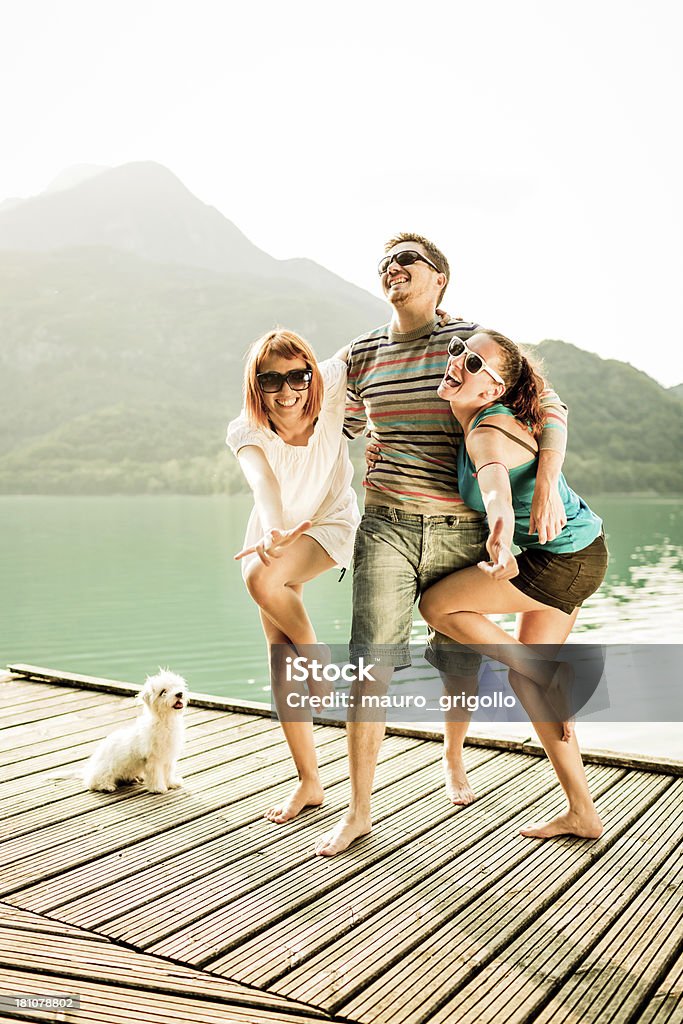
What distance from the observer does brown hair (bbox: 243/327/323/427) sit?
3.70 meters

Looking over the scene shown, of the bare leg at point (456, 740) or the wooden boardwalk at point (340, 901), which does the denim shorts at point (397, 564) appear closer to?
the bare leg at point (456, 740)

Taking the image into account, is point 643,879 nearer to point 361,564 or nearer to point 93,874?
point 361,564

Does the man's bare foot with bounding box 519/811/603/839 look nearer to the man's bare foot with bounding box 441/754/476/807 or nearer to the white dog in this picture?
the man's bare foot with bounding box 441/754/476/807

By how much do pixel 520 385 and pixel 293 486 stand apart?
951mm

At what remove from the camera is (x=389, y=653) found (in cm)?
356

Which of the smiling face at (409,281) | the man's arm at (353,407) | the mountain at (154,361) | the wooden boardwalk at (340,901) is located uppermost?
the mountain at (154,361)

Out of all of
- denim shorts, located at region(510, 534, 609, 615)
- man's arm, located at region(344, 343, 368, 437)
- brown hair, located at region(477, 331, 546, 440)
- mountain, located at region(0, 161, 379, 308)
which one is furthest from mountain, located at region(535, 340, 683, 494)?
brown hair, located at region(477, 331, 546, 440)

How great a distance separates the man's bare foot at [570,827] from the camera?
351 centimetres

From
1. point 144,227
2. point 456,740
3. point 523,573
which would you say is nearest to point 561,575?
point 523,573

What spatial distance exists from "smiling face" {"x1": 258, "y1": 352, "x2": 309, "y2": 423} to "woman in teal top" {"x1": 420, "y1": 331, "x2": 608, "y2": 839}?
0.58 metres

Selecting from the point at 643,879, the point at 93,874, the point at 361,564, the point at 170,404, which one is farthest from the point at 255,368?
the point at 170,404

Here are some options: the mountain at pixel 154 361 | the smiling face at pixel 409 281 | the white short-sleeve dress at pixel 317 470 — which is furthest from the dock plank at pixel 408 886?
the mountain at pixel 154 361

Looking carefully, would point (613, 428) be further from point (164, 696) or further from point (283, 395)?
point (283, 395)

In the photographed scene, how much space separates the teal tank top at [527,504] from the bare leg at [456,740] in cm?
68
